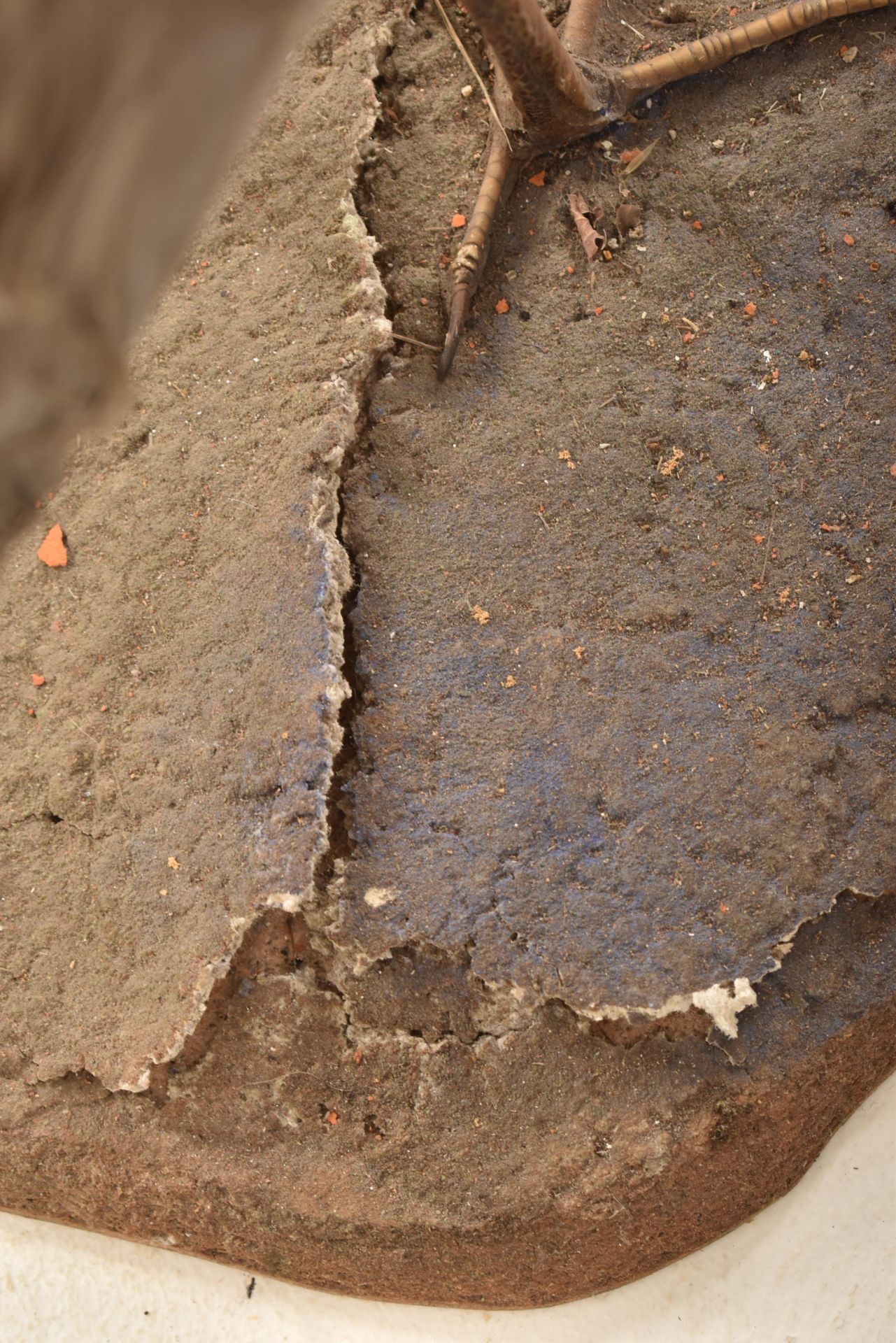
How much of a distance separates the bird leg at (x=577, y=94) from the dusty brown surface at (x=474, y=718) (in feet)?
0.19

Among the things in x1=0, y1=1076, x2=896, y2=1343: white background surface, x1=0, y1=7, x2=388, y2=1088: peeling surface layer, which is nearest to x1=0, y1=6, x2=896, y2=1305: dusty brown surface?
x1=0, y1=7, x2=388, y2=1088: peeling surface layer

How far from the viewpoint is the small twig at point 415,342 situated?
211cm

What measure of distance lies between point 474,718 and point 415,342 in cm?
83

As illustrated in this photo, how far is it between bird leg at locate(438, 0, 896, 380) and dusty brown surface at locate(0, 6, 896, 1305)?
6 cm

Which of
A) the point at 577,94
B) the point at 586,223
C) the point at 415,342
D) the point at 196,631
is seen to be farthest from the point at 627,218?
the point at 196,631

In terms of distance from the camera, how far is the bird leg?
203 centimetres

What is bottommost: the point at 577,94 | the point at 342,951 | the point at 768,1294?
the point at 768,1294

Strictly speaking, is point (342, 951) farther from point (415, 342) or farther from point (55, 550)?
point (415, 342)

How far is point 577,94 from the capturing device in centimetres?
199

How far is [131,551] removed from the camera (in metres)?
2.18

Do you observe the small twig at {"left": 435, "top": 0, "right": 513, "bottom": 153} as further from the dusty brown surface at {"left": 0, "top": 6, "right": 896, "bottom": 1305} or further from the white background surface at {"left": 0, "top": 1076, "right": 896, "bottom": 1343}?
the white background surface at {"left": 0, "top": 1076, "right": 896, "bottom": 1343}

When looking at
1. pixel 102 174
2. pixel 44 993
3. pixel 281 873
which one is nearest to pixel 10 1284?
pixel 44 993

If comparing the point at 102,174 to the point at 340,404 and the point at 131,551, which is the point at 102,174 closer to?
the point at 340,404

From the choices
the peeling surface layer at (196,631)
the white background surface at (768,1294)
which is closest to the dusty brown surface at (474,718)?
Answer: the peeling surface layer at (196,631)
